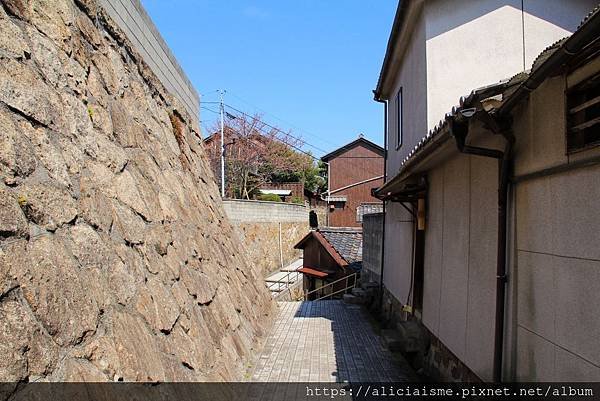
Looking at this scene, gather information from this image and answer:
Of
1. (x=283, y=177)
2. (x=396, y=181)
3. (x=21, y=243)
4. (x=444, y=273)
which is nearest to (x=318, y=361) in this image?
(x=444, y=273)

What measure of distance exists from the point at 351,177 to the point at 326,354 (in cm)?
2562

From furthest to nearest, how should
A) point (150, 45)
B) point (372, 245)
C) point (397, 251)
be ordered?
point (372, 245) < point (397, 251) < point (150, 45)

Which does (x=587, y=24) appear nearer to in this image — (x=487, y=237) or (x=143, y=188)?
(x=487, y=237)

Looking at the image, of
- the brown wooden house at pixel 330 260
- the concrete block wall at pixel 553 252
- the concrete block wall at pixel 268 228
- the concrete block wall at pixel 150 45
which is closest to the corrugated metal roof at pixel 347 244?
the brown wooden house at pixel 330 260

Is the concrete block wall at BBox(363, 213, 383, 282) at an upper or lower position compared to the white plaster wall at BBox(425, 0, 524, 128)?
lower

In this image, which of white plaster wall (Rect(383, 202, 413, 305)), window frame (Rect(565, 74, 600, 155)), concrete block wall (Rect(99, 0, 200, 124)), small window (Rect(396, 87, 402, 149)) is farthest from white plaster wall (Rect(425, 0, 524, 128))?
concrete block wall (Rect(99, 0, 200, 124))

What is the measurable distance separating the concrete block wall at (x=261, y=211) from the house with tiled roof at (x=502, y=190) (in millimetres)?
9156

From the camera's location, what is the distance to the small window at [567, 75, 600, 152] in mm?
2623

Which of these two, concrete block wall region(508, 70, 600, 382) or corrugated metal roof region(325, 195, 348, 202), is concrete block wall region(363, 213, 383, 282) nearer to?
concrete block wall region(508, 70, 600, 382)

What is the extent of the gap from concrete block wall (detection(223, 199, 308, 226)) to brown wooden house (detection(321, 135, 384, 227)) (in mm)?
5244

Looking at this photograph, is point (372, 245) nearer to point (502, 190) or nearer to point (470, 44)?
point (470, 44)

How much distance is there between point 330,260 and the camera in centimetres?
1728

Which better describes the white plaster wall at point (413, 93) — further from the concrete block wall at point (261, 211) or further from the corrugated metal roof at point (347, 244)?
the corrugated metal roof at point (347, 244)

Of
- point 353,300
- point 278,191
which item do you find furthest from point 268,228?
point 278,191
